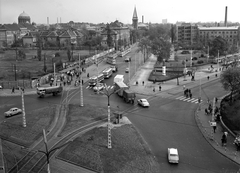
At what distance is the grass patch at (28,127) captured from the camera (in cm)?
2786

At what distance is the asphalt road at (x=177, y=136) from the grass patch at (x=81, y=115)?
12.6 ft

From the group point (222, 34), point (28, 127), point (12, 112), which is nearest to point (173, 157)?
point (28, 127)

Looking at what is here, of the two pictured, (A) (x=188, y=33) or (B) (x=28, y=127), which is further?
(A) (x=188, y=33)

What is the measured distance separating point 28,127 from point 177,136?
1560 cm

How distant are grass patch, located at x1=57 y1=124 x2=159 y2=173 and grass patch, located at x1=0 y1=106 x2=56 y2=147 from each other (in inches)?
199

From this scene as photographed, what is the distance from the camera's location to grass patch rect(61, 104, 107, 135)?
30722mm

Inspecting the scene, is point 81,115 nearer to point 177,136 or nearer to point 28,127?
point 28,127

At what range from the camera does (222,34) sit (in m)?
130

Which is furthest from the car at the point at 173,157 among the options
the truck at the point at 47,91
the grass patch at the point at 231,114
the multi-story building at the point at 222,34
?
the multi-story building at the point at 222,34

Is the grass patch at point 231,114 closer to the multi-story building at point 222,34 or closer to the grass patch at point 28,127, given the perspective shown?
the grass patch at point 28,127

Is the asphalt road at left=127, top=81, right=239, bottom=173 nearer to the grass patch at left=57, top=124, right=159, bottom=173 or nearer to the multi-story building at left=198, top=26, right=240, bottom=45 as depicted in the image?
the grass patch at left=57, top=124, right=159, bottom=173

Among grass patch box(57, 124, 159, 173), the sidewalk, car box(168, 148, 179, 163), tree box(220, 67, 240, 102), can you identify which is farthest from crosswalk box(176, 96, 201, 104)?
car box(168, 148, 179, 163)

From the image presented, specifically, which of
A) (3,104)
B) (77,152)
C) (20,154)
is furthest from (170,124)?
(3,104)

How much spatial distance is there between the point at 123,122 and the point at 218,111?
1289cm
